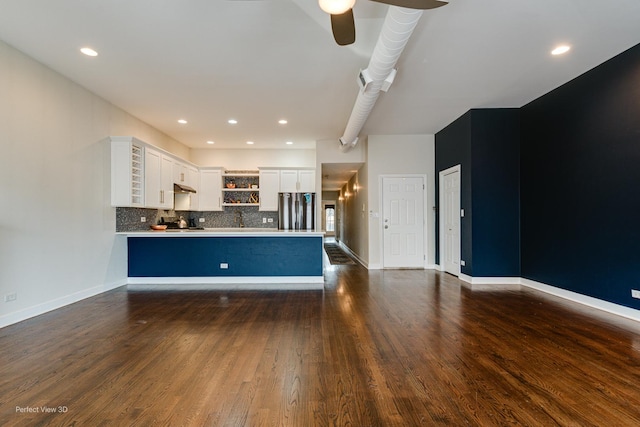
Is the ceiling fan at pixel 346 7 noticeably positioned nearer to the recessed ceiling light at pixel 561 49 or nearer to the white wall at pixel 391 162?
the recessed ceiling light at pixel 561 49

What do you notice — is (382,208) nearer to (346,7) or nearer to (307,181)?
(307,181)

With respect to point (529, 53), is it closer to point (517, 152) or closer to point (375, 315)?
point (517, 152)

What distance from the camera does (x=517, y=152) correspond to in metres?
5.01

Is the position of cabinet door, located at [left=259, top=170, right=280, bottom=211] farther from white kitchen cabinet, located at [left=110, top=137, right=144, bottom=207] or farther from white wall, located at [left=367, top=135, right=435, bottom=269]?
white kitchen cabinet, located at [left=110, top=137, right=144, bottom=207]

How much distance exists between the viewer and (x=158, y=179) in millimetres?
5551

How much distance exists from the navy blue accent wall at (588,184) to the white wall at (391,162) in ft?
6.51

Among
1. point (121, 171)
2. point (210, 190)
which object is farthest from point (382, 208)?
point (121, 171)

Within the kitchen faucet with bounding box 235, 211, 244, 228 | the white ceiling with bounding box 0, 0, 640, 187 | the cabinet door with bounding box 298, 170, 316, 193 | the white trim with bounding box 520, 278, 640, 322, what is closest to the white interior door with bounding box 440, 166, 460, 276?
the white trim with bounding box 520, 278, 640, 322

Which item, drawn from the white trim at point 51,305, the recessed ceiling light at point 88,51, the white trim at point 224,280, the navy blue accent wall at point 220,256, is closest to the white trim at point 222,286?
the white trim at point 224,280

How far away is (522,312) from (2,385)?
4.83 m

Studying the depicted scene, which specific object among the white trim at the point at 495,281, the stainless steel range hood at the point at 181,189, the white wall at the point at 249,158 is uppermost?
the white wall at the point at 249,158

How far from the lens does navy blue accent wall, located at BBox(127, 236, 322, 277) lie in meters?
5.12

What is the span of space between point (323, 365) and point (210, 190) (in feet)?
20.2

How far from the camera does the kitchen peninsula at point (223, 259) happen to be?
5117mm
